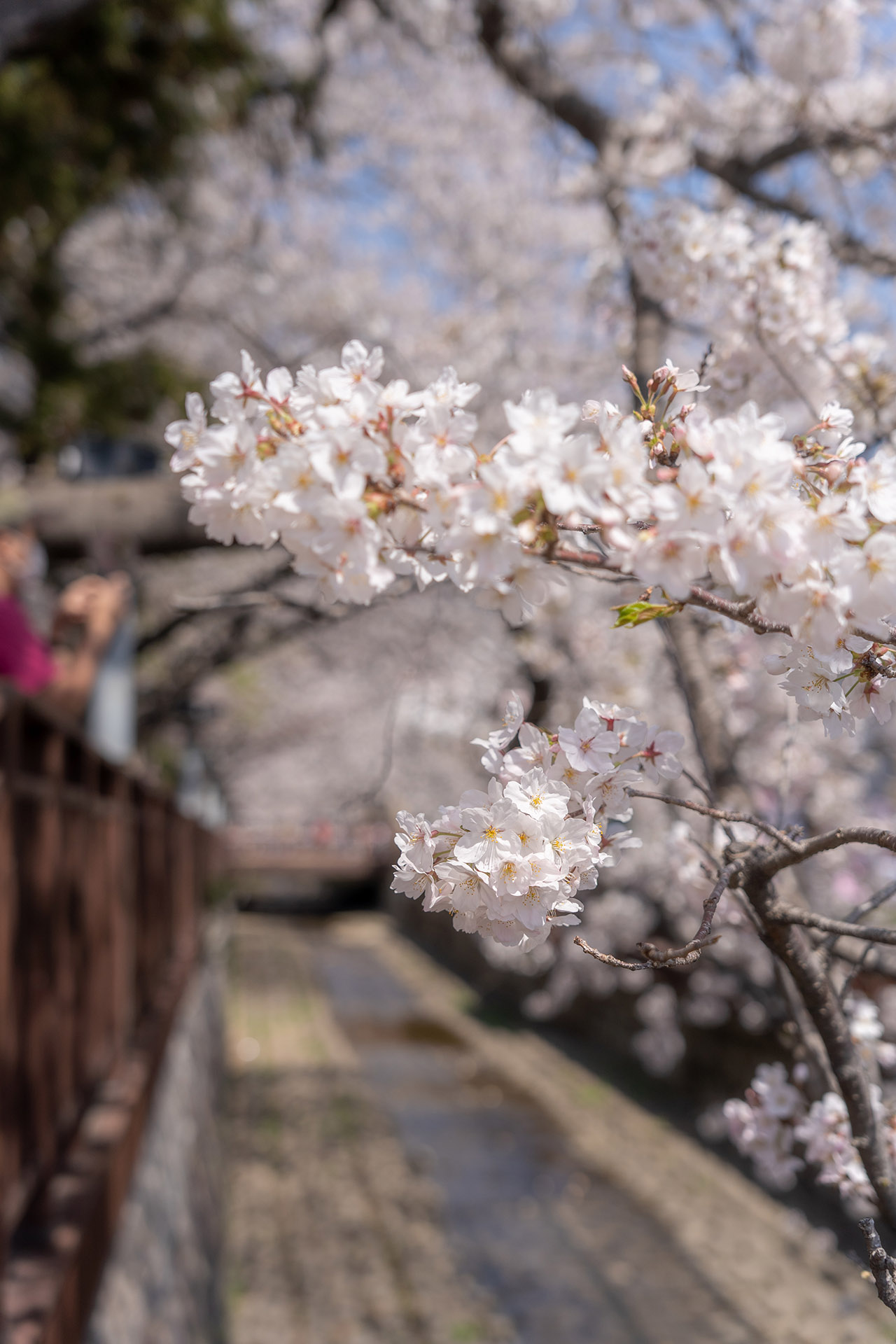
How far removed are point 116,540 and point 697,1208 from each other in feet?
18.7

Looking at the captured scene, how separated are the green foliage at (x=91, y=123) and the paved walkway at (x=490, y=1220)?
5.59 metres

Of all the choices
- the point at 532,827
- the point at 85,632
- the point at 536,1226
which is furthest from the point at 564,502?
the point at 536,1226

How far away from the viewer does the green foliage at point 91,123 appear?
20.5 ft

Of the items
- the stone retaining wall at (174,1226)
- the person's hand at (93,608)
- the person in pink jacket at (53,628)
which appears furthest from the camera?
the person's hand at (93,608)

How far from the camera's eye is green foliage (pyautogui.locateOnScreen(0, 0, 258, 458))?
20.5 feet

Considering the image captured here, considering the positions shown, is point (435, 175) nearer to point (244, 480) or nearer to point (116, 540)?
point (116, 540)

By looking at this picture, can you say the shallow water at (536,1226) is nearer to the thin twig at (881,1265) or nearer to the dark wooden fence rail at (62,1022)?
the dark wooden fence rail at (62,1022)

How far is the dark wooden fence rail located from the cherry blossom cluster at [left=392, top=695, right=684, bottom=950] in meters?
1.43

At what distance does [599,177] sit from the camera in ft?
11.7

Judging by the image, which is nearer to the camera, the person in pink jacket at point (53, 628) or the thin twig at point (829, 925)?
the thin twig at point (829, 925)

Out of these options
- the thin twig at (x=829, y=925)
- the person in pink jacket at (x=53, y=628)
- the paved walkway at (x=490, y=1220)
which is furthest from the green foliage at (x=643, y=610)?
the person in pink jacket at (x=53, y=628)

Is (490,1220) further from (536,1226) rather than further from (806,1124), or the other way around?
(806,1124)

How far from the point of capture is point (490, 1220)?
722 centimetres

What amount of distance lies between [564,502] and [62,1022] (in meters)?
2.76
